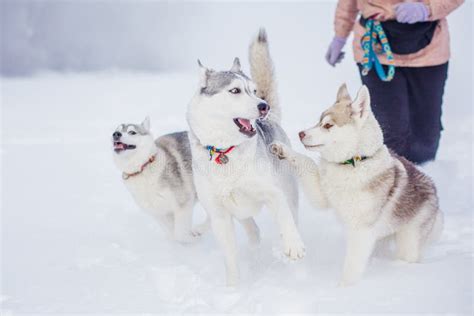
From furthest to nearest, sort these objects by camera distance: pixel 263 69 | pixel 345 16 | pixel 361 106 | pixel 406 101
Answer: pixel 345 16 < pixel 406 101 < pixel 263 69 < pixel 361 106

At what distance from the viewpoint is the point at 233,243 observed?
3.14 m

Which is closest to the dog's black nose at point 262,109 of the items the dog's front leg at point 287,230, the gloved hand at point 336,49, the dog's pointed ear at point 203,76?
the dog's pointed ear at point 203,76

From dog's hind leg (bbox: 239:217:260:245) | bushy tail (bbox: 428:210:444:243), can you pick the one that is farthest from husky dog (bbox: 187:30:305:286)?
bushy tail (bbox: 428:210:444:243)

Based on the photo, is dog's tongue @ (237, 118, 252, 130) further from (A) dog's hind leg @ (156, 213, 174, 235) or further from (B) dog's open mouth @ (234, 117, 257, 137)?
(A) dog's hind leg @ (156, 213, 174, 235)

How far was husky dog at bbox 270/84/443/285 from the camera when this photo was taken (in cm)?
273

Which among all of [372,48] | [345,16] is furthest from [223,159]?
[345,16]

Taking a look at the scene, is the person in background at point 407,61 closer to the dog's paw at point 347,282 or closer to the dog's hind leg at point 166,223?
the dog's paw at point 347,282

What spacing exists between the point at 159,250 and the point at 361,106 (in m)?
1.99

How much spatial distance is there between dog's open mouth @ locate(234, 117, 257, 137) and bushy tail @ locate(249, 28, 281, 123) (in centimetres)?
76

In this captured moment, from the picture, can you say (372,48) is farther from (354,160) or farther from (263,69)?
(354,160)

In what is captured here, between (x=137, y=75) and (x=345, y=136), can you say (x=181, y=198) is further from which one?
(x=137, y=75)

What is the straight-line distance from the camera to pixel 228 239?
3.11 meters

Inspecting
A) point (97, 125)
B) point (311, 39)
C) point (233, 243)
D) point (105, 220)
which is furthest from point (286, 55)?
point (233, 243)

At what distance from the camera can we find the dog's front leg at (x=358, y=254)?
2.82m
